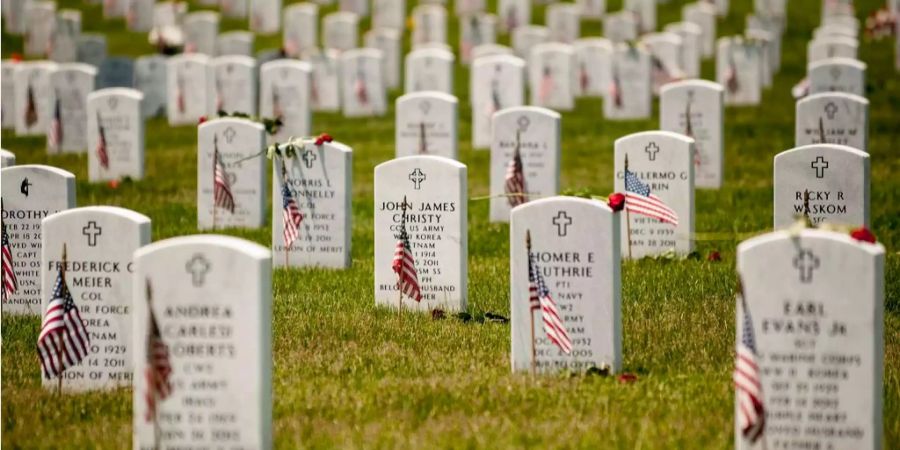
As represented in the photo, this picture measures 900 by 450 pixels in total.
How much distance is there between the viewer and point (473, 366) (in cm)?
1091

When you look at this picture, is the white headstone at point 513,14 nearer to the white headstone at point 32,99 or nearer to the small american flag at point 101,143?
the white headstone at point 32,99

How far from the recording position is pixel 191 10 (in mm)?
40062

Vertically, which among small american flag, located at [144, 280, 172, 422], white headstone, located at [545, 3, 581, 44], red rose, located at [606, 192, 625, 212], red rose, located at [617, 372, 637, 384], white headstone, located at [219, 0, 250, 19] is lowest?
red rose, located at [617, 372, 637, 384]

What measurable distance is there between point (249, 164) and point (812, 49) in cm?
1334

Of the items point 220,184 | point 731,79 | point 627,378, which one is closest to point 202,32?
point 731,79

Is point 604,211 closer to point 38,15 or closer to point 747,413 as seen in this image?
point 747,413

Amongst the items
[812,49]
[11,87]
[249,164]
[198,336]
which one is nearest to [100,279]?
[198,336]

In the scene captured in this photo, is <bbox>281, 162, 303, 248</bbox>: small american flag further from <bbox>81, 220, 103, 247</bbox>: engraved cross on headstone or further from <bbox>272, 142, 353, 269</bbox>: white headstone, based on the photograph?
<bbox>81, 220, 103, 247</bbox>: engraved cross on headstone

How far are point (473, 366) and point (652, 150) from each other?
476 cm

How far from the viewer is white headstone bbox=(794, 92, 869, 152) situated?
58.3 ft

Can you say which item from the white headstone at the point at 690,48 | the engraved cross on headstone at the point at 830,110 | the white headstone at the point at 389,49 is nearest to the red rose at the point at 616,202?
the engraved cross on headstone at the point at 830,110

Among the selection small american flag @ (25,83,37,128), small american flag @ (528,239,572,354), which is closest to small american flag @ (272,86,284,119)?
small american flag @ (25,83,37,128)

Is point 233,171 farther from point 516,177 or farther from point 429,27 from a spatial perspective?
point 429,27

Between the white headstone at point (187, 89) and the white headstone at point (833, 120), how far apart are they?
11.5m
